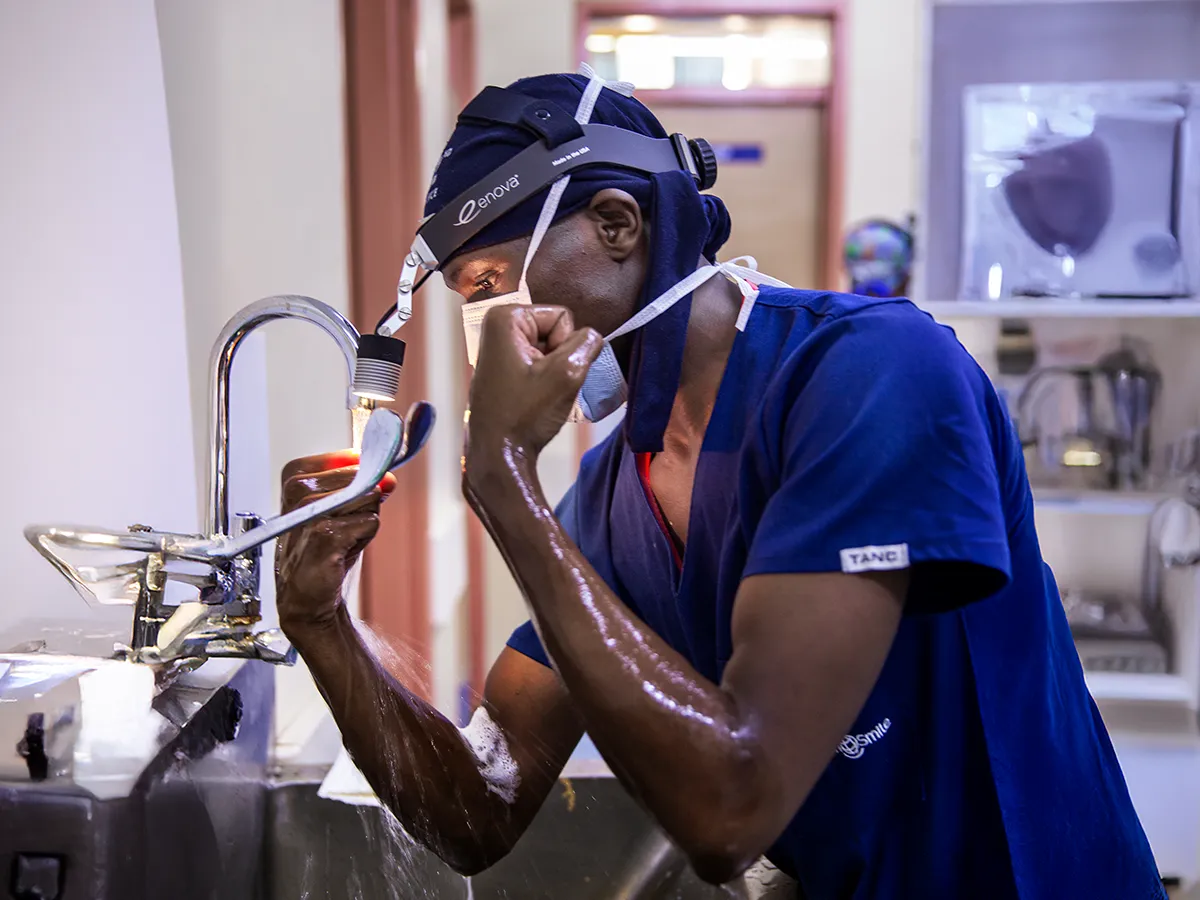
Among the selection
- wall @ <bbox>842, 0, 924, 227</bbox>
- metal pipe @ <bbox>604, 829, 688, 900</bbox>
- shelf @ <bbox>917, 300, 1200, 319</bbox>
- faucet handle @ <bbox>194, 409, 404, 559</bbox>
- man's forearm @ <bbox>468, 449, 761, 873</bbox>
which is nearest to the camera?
man's forearm @ <bbox>468, 449, 761, 873</bbox>

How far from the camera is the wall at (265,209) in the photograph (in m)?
1.28

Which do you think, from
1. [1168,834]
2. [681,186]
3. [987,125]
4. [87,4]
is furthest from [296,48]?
[1168,834]

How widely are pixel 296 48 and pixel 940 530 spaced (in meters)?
1.26

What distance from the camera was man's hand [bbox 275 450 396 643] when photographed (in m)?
0.93

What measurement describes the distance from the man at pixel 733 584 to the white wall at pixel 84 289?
248 millimetres

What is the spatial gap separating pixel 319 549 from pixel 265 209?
0.73 metres

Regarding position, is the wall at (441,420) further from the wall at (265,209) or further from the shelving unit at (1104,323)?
the shelving unit at (1104,323)

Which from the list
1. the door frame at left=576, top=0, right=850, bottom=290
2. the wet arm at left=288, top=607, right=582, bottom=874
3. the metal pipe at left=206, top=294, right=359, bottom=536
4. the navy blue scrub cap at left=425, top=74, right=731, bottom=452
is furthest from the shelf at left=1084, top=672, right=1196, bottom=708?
the metal pipe at left=206, top=294, right=359, bottom=536

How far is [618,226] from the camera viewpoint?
0.92m

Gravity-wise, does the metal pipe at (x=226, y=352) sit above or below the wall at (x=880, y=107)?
below

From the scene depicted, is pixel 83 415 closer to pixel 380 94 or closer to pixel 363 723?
pixel 363 723

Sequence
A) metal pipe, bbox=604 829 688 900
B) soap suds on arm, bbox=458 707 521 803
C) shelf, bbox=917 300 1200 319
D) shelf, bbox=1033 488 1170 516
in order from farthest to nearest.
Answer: shelf, bbox=1033 488 1170 516 < shelf, bbox=917 300 1200 319 < metal pipe, bbox=604 829 688 900 < soap suds on arm, bbox=458 707 521 803

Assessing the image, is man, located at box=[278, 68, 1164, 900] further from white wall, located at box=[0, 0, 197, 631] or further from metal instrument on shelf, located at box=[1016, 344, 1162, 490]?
metal instrument on shelf, located at box=[1016, 344, 1162, 490]

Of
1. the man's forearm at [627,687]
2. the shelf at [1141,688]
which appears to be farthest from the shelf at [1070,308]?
the man's forearm at [627,687]
